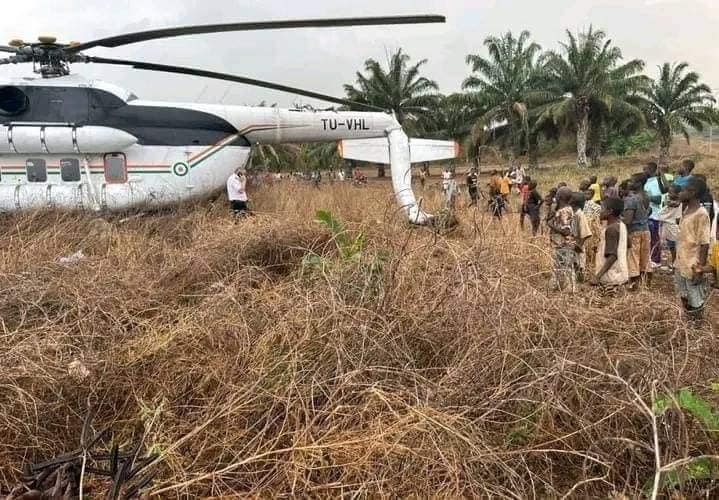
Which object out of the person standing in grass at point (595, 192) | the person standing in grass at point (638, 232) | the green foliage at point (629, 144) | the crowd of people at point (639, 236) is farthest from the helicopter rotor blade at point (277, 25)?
the green foliage at point (629, 144)

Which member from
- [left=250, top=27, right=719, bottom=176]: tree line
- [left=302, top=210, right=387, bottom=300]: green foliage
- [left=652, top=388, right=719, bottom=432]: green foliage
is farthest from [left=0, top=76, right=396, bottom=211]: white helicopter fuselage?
[left=250, top=27, right=719, bottom=176]: tree line

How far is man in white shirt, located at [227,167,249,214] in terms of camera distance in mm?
8531

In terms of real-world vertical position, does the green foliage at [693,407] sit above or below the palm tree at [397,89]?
below

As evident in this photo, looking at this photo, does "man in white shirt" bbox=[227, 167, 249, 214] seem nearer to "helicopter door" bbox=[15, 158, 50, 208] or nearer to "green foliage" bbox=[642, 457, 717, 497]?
"helicopter door" bbox=[15, 158, 50, 208]

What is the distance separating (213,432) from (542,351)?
177 cm

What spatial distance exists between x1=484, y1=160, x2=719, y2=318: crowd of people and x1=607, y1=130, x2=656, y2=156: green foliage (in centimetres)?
3789

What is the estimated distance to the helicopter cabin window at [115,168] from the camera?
328 inches

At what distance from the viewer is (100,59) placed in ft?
23.6

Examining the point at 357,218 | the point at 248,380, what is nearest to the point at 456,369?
the point at 248,380

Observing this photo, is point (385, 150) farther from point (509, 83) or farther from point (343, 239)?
point (509, 83)

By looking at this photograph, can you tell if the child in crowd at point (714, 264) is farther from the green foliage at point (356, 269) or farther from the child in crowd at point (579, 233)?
the green foliage at point (356, 269)

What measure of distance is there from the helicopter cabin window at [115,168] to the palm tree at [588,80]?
28525 millimetres

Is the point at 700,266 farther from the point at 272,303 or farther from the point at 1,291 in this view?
the point at 1,291

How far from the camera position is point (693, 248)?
4.25m
